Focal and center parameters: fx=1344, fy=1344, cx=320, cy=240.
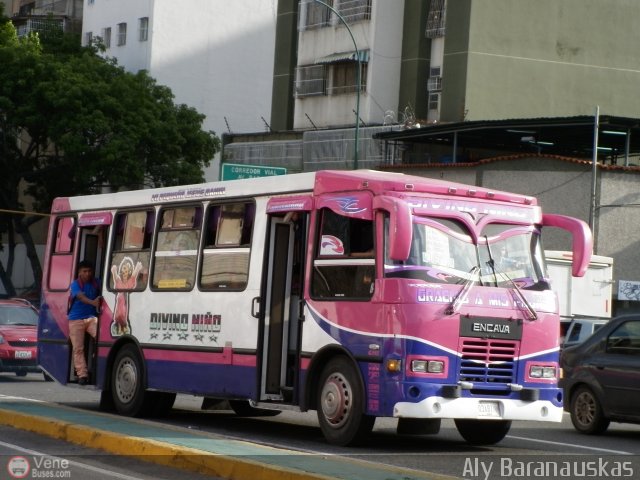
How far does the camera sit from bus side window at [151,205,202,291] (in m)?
16.8

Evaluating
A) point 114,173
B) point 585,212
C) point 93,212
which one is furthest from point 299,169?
point 93,212

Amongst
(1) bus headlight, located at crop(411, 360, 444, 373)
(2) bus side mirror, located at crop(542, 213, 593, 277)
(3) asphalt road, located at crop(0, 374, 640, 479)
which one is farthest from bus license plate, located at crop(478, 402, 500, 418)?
(2) bus side mirror, located at crop(542, 213, 593, 277)

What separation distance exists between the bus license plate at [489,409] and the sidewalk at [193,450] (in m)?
2.29

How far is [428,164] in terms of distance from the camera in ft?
143

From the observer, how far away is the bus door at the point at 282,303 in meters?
15.1

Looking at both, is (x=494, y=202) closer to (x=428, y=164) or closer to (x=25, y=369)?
(x=25, y=369)

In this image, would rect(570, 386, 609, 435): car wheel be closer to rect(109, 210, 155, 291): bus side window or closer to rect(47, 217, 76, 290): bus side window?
rect(109, 210, 155, 291): bus side window

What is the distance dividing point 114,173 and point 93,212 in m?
34.6

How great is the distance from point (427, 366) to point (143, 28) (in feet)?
167

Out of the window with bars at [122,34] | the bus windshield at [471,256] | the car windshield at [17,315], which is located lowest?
the car windshield at [17,315]

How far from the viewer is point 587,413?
17.9m

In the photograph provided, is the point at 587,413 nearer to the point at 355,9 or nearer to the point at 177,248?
the point at 177,248

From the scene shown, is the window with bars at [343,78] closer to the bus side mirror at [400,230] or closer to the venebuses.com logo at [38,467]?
the bus side mirror at [400,230]

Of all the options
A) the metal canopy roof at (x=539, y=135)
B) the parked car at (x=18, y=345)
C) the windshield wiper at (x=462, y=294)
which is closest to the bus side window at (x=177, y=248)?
the windshield wiper at (x=462, y=294)
